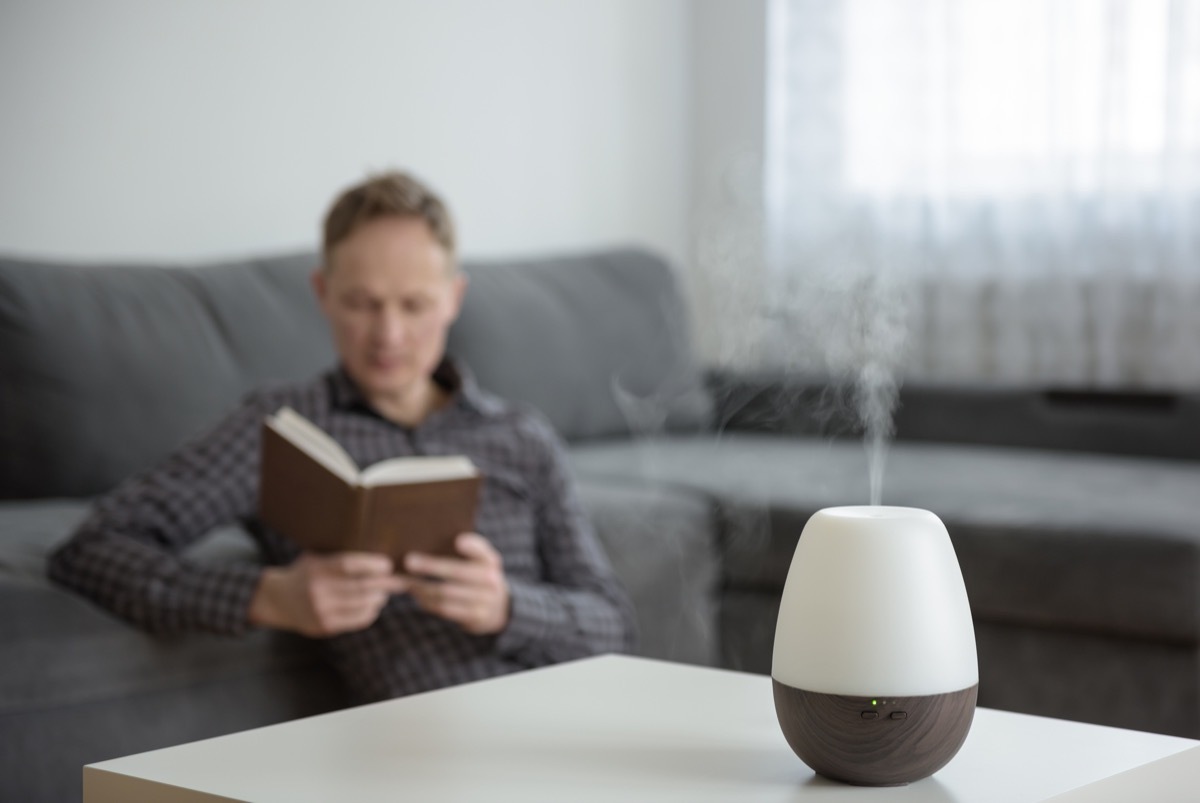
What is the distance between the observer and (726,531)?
2146 mm

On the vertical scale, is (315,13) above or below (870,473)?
above

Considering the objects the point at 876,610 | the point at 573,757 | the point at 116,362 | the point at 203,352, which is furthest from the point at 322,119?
the point at 876,610

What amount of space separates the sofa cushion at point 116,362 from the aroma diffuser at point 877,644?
1140 mm

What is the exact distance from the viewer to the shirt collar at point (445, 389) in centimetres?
158

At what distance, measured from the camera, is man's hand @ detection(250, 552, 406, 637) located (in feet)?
4.35

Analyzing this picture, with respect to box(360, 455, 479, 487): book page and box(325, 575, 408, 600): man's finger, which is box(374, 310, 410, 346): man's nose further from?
box(325, 575, 408, 600): man's finger

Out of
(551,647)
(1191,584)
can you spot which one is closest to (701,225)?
(1191,584)

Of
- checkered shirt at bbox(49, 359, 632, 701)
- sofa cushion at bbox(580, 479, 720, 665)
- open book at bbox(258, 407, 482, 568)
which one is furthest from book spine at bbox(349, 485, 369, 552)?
sofa cushion at bbox(580, 479, 720, 665)

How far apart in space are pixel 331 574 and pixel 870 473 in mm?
1229

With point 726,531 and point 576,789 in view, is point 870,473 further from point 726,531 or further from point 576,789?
point 576,789

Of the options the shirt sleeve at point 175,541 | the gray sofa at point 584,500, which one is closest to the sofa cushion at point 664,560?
the gray sofa at point 584,500

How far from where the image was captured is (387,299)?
1560 mm

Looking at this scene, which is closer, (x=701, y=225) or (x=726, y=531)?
(x=726, y=531)

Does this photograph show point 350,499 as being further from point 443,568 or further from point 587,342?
point 587,342
